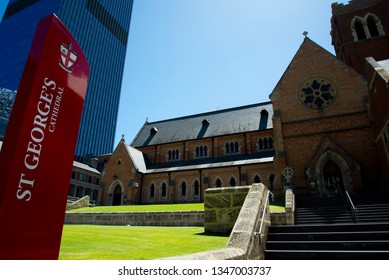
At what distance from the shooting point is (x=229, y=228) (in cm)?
992

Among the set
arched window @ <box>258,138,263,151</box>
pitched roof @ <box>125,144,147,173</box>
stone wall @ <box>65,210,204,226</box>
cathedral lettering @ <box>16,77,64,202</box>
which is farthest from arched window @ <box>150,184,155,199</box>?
cathedral lettering @ <box>16,77,64,202</box>

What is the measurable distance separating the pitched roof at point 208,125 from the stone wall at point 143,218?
19260 millimetres

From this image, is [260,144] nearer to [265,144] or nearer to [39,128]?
[265,144]

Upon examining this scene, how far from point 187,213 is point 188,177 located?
1748 centimetres

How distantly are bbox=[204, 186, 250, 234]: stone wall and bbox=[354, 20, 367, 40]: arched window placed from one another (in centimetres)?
2829

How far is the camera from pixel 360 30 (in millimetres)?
28750

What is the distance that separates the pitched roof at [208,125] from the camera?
33.7 meters

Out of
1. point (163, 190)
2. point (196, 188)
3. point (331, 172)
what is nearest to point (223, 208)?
point (331, 172)

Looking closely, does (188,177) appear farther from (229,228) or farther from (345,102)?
(229,228)

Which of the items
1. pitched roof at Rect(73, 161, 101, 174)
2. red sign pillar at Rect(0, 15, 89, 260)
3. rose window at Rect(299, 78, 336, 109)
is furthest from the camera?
pitched roof at Rect(73, 161, 101, 174)

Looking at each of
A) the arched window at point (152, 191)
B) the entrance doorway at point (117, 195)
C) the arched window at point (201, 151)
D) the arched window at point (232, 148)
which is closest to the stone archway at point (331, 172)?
the arched window at point (232, 148)

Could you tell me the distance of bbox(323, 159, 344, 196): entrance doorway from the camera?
20208 mm

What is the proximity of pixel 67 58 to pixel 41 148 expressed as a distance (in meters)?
1.87

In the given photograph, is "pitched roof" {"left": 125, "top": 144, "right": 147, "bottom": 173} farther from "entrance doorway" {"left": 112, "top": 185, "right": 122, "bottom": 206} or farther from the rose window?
the rose window
